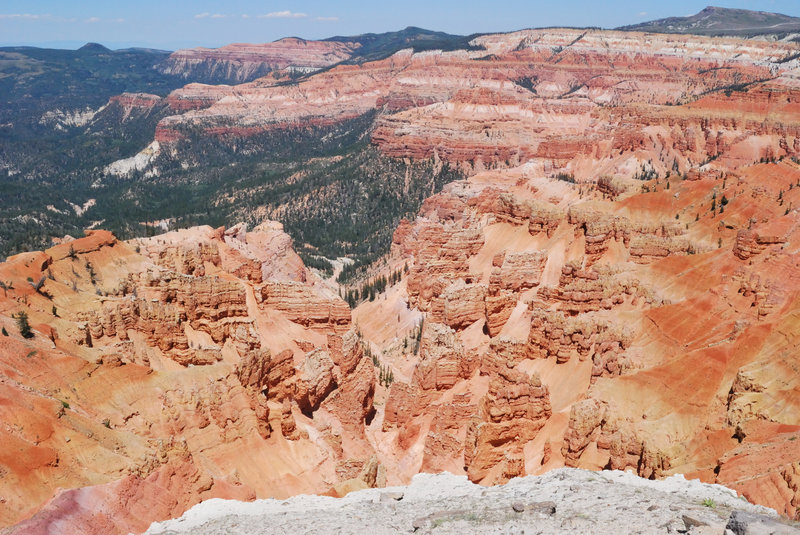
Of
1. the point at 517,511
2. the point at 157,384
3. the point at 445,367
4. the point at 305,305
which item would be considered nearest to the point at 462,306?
the point at 445,367

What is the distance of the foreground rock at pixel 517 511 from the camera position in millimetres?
17094

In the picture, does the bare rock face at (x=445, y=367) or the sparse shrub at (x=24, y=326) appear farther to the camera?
the bare rock face at (x=445, y=367)

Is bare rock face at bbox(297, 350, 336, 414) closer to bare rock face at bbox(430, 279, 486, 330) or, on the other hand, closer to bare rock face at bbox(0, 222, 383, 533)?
bare rock face at bbox(0, 222, 383, 533)

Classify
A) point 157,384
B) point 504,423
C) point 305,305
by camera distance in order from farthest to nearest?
1. point 305,305
2. point 504,423
3. point 157,384

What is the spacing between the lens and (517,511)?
19109 millimetres

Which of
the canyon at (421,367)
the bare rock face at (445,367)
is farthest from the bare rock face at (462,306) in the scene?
the bare rock face at (445,367)

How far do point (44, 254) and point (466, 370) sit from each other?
105 feet

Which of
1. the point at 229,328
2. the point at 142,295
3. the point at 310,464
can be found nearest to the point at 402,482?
the point at 310,464

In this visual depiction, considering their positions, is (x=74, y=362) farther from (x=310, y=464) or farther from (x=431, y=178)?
(x=431, y=178)

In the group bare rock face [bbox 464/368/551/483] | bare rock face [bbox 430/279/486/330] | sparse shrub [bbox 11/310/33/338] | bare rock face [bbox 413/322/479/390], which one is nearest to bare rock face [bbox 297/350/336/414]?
bare rock face [bbox 413/322/479/390]

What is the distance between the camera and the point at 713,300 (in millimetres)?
43750

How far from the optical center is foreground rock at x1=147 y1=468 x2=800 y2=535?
17094 millimetres

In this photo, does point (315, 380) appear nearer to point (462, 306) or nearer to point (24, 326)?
point (24, 326)

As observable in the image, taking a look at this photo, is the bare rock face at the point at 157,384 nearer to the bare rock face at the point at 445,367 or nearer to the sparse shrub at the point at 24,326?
the sparse shrub at the point at 24,326
